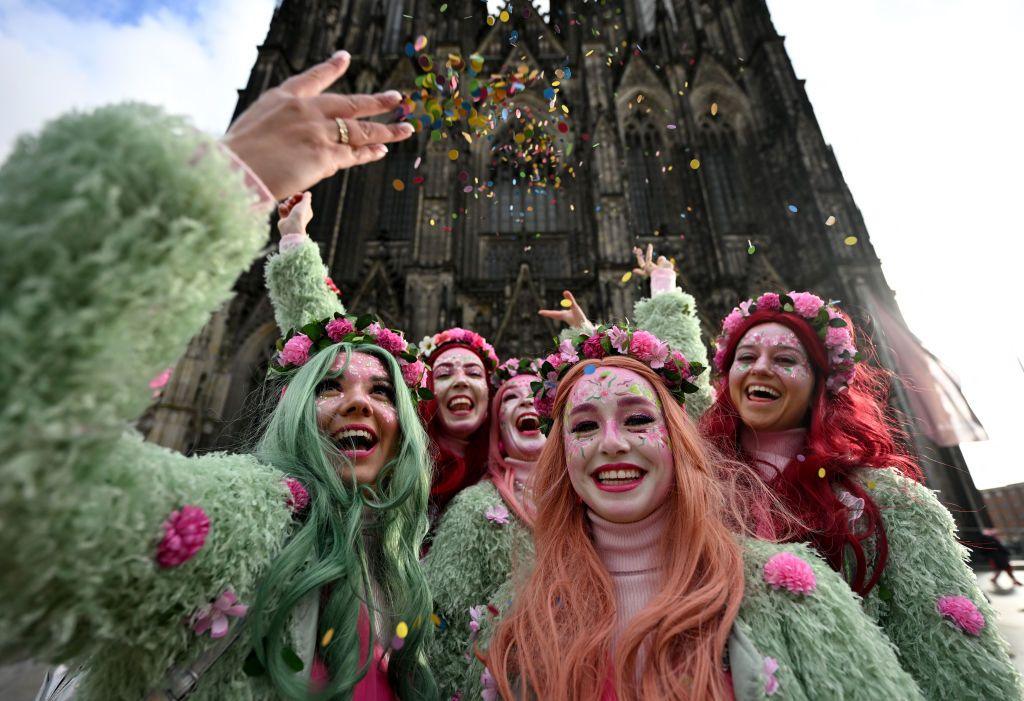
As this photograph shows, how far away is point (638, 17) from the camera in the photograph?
18812 millimetres

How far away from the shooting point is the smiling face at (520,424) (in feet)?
8.50

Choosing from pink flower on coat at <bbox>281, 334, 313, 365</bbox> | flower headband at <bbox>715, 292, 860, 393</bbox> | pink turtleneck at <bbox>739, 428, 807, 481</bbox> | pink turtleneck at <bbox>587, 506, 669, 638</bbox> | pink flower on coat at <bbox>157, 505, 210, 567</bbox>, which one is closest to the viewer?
pink flower on coat at <bbox>157, 505, 210, 567</bbox>

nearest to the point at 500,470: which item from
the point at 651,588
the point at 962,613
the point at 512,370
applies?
the point at 512,370

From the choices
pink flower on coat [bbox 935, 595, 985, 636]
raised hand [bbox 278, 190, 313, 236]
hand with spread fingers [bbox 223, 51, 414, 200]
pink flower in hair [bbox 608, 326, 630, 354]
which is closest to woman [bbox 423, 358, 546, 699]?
pink flower in hair [bbox 608, 326, 630, 354]

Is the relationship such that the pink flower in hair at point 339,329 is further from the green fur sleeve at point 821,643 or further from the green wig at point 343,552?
the green fur sleeve at point 821,643

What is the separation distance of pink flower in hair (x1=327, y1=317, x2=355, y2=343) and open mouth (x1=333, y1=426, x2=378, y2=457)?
501 mm

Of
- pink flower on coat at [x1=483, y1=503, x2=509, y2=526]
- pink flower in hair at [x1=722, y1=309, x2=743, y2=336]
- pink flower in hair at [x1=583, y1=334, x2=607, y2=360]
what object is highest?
pink flower in hair at [x1=722, y1=309, x2=743, y2=336]

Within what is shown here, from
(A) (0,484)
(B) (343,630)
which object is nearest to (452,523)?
(B) (343,630)

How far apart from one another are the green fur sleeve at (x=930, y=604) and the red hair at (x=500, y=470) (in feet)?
4.27

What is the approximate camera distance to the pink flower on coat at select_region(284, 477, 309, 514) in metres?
1.34

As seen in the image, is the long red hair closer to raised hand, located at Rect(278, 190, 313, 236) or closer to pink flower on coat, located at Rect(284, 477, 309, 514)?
pink flower on coat, located at Rect(284, 477, 309, 514)

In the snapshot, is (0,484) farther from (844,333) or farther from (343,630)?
(844,333)

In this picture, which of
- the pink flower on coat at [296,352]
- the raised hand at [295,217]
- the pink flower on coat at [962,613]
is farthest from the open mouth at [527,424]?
the pink flower on coat at [962,613]

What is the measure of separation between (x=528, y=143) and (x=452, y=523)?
1407 centimetres
